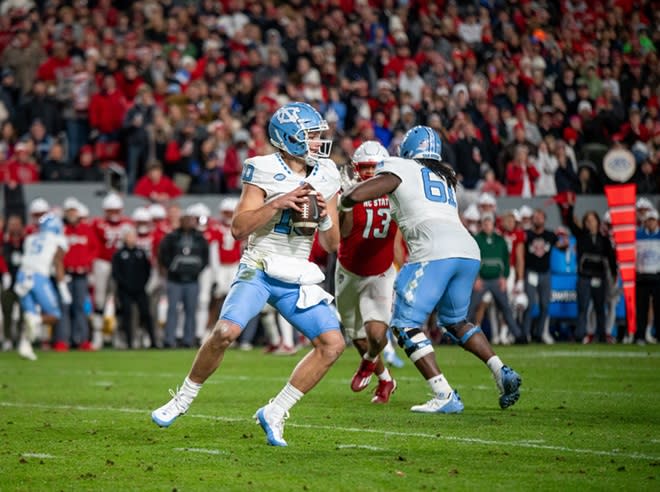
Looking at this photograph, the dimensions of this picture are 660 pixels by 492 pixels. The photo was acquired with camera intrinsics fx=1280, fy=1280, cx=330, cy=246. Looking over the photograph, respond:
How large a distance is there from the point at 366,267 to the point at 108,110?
401 inches

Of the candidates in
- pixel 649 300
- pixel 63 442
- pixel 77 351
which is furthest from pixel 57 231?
pixel 63 442

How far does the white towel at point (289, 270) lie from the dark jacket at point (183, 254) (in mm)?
11053

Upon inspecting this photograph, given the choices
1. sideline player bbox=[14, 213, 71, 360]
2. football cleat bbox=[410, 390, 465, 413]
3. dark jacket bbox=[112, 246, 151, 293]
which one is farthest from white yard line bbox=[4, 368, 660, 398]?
dark jacket bbox=[112, 246, 151, 293]

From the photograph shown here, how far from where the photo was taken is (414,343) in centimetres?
916

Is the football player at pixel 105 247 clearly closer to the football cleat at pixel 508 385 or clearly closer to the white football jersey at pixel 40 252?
the white football jersey at pixel 40 252

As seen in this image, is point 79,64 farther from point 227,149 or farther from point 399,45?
point 399,45

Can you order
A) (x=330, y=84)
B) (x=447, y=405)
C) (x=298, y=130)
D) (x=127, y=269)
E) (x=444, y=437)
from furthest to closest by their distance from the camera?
(x=330, y=84)
(x=127, y=269)
(x=447, y=405)
(x=444, y=437)
(x=298, y=130)

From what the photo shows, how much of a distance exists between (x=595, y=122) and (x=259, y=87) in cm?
573

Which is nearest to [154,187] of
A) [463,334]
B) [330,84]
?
[330,84]

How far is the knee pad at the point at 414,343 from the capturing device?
9164 mm

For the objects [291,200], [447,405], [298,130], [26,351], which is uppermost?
[298,130]

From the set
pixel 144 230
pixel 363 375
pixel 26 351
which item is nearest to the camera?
pixel 363 375

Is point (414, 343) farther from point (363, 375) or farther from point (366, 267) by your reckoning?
point (366, 267)

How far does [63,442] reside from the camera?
7953 millimetres
